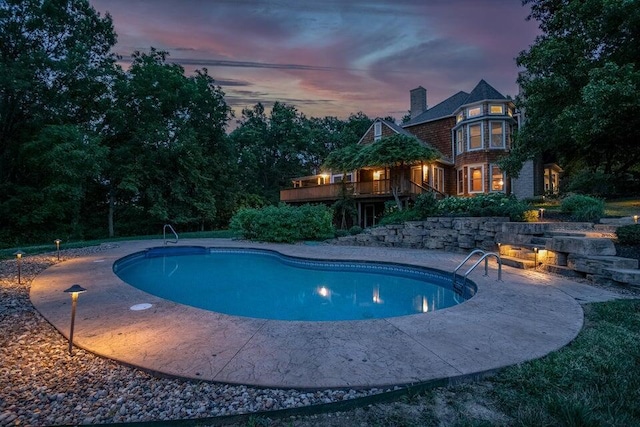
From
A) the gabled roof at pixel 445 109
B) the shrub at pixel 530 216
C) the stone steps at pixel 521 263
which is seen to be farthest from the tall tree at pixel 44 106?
the gabled roof at pixel 445 109

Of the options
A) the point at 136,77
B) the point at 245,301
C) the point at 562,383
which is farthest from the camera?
the point at 136,77

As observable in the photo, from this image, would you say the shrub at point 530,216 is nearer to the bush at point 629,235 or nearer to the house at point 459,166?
the bush at point 629,235

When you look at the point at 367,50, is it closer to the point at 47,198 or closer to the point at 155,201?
the point at 155,201

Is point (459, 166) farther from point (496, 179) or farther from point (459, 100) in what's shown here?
point (459, 100)

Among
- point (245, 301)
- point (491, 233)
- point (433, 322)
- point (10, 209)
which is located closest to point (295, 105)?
point (10, 209)

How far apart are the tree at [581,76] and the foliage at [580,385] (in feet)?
27.7

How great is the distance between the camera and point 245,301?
20.7 ft

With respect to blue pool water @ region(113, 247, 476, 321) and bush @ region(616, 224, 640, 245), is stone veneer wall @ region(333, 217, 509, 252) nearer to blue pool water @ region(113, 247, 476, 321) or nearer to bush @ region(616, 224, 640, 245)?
bush @ region(616, 224, 640, 245)

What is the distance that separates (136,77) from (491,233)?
19782 millimetres

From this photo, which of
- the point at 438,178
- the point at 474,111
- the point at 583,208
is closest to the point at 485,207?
the point at 583,208

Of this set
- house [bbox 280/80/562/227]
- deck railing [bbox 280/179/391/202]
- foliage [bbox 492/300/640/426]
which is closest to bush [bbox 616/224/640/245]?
foliage [bbox 492/300/640/426]

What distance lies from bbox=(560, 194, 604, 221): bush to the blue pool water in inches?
194

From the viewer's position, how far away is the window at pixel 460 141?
702 inches

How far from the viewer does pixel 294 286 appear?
7.57 metres
